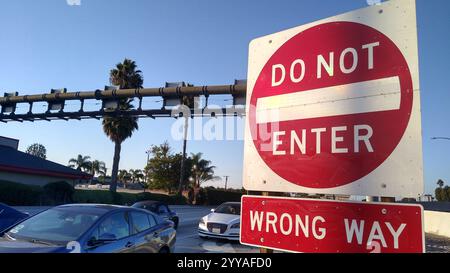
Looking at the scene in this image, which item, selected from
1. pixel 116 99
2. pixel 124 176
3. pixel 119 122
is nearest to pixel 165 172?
pixel 119 122

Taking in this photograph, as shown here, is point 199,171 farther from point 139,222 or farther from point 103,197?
point 139,222

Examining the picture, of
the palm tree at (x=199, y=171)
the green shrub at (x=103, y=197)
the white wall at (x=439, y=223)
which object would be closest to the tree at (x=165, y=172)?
the palm tree at (x=199, y=171)

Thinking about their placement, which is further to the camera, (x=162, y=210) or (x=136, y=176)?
(x=136, y=176)

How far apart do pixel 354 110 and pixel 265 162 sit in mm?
605

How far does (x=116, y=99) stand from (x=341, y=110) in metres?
20.2

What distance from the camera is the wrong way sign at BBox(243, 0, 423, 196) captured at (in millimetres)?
1864

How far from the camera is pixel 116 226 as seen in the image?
22.2 feet

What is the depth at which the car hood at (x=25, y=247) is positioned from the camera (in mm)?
5090

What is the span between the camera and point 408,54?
6.31ft

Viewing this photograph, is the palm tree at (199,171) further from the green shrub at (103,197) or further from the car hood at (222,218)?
the car hood at (222,218)

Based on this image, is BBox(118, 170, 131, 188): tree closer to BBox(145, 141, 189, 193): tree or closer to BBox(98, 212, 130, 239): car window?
BBox(145, 141, 189, 193): tree

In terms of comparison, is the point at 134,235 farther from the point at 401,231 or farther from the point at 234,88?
the point at 234,88

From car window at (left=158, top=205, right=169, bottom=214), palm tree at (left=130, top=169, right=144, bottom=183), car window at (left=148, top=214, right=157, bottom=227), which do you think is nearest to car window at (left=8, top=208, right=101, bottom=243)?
car window at (left=148, top=214, right=157, bottom=227)

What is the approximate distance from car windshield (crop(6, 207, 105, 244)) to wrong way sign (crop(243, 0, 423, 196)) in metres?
4.51
